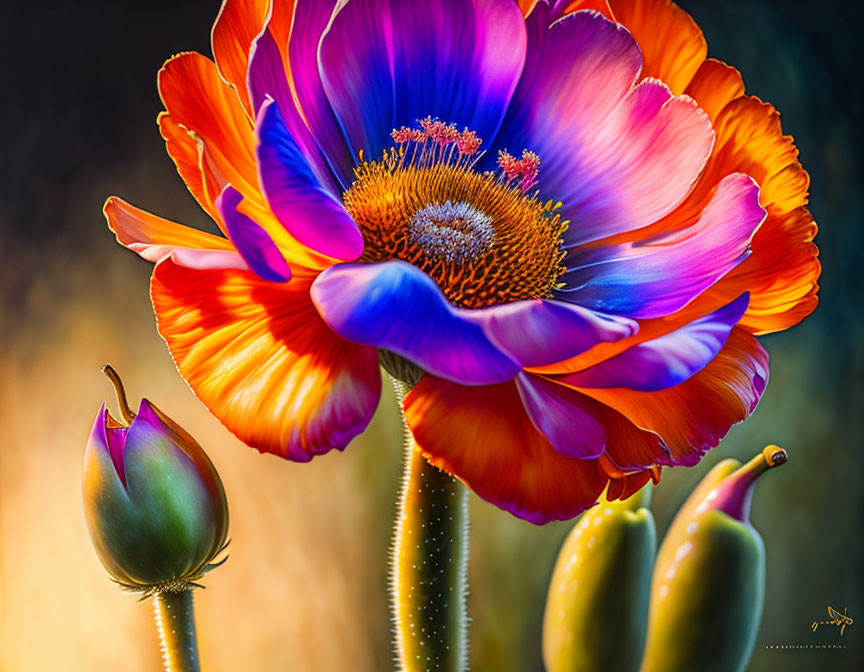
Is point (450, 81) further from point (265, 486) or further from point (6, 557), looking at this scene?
point (6, 557)

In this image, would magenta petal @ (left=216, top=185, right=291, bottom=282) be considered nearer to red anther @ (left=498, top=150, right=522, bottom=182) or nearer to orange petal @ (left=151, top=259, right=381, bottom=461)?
orange petal @ (left=151, top=259, right=381, bottom=461)

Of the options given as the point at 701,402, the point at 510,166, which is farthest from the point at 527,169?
the point at 701,402

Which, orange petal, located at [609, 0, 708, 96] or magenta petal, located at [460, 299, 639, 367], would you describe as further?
orange petal, located at [609, 0, 708, 96]

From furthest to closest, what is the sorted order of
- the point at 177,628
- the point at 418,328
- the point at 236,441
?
the point at 236,441, the point at 177,628, the point at 418,328

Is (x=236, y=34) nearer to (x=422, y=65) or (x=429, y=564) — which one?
(x=422, y=65)

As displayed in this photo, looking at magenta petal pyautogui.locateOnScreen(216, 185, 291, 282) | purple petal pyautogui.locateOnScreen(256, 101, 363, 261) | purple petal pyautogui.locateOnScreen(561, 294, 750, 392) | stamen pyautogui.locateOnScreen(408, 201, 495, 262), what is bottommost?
purple petal pyautogui.locateOnScreen(561, 294, 750, 392)
